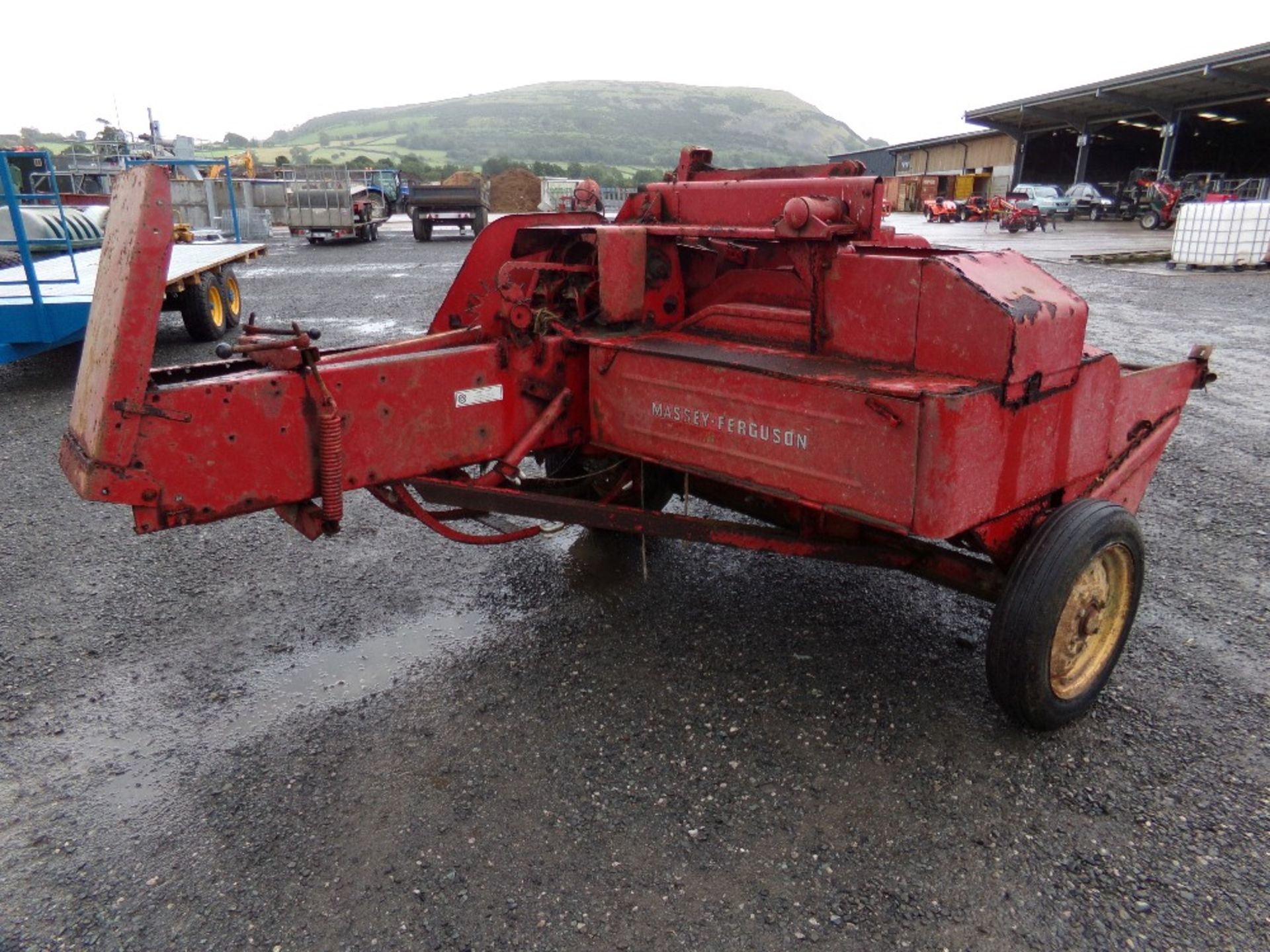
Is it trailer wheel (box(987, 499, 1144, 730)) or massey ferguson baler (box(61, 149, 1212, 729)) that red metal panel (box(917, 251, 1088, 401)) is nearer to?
massey ferguson baler (box(61, 149, 1212, 729))

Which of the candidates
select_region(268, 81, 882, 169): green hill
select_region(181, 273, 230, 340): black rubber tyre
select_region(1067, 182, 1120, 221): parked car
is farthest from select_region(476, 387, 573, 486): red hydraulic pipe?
select_region(268, 81, 882, 169): green hill

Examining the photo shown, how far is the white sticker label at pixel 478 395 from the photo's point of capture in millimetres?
2902

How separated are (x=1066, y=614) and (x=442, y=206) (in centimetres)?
2449

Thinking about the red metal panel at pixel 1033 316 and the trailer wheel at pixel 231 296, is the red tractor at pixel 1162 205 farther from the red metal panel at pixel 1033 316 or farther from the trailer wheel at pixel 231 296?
the red metal panel at pixel 1033 316

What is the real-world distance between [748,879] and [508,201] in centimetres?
3248

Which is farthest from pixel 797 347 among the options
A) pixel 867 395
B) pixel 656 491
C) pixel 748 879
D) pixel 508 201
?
pixel 508 201

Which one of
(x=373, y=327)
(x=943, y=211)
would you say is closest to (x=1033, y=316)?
(x=373, y=327)

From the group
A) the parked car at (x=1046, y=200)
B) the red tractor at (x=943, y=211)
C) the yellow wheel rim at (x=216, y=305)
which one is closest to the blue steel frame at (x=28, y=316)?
the yellow wheel rim at (x=216, y=305)

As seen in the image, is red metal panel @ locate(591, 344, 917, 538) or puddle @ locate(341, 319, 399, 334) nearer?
red metal panel @ locate(591, 344, 917, 538)

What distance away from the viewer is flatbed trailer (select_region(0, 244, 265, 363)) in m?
7.02

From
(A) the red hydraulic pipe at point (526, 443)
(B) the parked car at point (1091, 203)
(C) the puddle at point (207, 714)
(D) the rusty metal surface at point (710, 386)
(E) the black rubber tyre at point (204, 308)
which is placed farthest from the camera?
(B) the parked car at point (1091, 203)

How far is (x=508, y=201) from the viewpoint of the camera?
3250 cm

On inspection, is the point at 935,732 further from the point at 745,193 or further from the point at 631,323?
the point at 745,193

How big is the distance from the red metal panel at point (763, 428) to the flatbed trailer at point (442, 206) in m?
23.6
